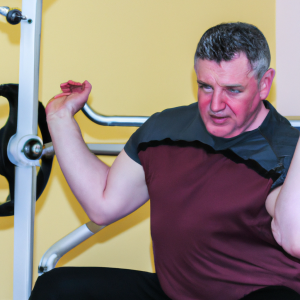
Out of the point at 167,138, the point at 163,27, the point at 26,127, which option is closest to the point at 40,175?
the point at 26,127

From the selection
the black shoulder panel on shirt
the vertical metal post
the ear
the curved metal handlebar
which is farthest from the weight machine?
the ear

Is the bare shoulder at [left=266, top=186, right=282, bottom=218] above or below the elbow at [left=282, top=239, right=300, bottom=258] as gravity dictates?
above

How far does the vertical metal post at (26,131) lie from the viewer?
975 millimetres

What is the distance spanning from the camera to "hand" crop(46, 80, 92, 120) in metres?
0.97

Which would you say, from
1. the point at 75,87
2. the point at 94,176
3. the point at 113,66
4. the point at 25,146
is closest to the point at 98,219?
the point at 94,176

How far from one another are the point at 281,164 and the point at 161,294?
0.39m

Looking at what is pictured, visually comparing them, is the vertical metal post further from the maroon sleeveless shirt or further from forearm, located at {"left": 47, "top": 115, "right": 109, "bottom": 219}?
the maroon sleeveless shirt

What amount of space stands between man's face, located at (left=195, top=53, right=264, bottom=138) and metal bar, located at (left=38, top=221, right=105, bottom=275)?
47 centimetres

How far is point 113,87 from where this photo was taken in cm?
155

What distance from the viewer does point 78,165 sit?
3.06 feet

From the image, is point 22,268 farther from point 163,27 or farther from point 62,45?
point 163,27

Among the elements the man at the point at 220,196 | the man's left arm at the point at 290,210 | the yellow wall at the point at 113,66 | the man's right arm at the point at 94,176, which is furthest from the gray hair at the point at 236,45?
the yellow wall at the point at 113,66

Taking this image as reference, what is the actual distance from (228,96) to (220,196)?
0.67 feet

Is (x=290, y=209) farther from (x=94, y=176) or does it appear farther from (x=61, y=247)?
(x=61, y=247)
